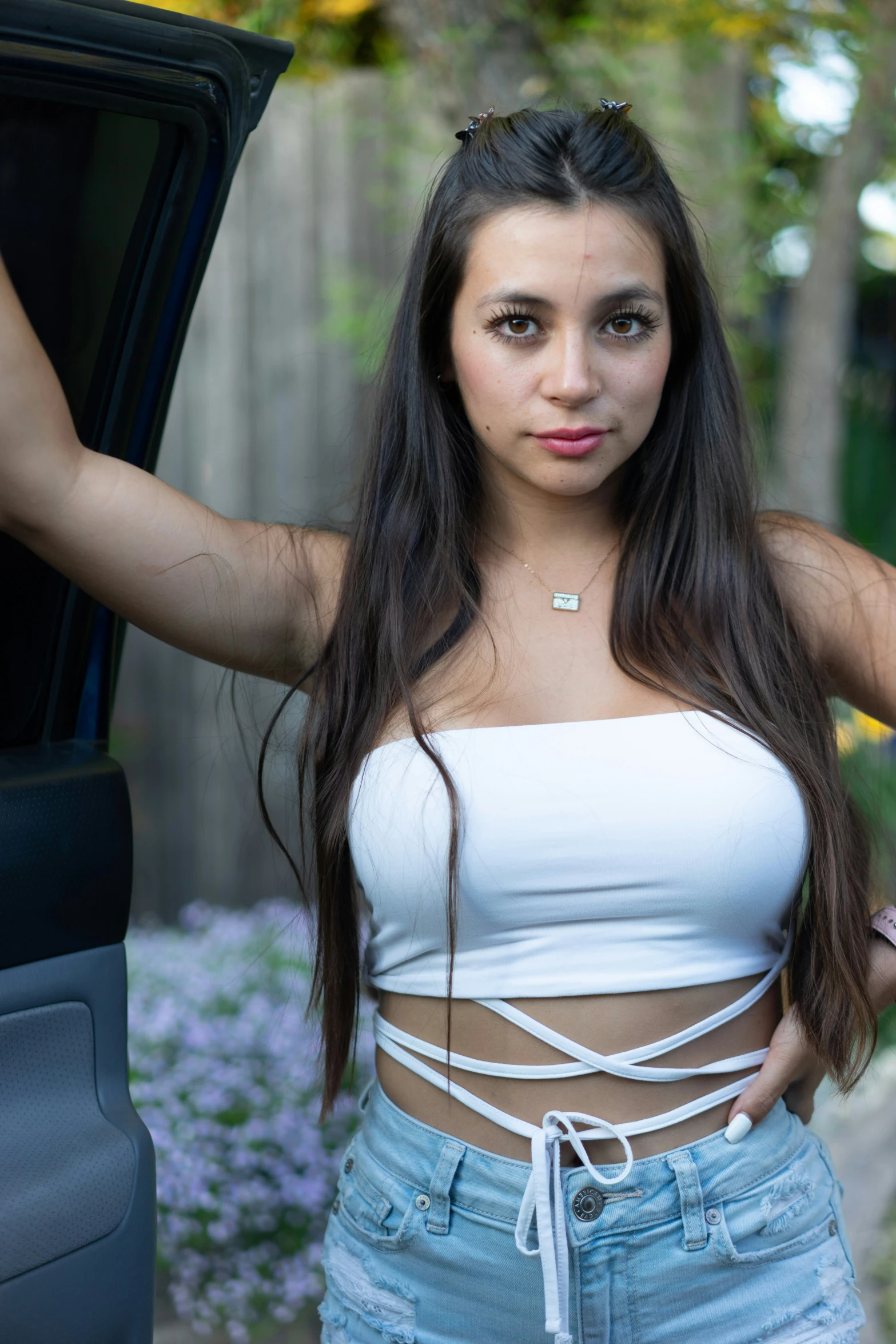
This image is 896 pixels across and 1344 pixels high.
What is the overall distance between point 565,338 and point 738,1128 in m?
0.92

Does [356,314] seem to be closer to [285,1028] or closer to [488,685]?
[285,1028]

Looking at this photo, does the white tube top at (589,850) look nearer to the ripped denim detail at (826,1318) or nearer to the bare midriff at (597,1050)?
the bare midriff at (597,1050)

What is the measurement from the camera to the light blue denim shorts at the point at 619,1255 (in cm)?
138

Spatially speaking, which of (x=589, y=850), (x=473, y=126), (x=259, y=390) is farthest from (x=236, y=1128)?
(x=259, y=390)

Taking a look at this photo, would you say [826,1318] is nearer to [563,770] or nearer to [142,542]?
[563,770]

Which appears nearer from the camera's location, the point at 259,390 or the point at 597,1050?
the point at 597,1050

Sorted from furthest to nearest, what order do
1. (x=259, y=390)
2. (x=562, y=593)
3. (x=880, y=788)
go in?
1. (x=259, y=390)
2. (x=880, y=788)
3. (x=562, y=593)

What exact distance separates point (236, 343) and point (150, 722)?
3.87 ft

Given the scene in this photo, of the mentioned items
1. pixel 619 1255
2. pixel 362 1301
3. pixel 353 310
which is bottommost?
pixel 362 1301

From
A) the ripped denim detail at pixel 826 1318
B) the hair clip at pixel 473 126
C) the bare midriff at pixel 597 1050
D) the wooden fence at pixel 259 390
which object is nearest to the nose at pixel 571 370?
the hair clip at pixel 473 126

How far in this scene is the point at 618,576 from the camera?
5.34 feet

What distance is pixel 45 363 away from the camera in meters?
1.32

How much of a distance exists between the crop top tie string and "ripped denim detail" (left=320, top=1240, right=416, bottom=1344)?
0.58 feet

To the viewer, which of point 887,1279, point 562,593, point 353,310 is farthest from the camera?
point 353,310
